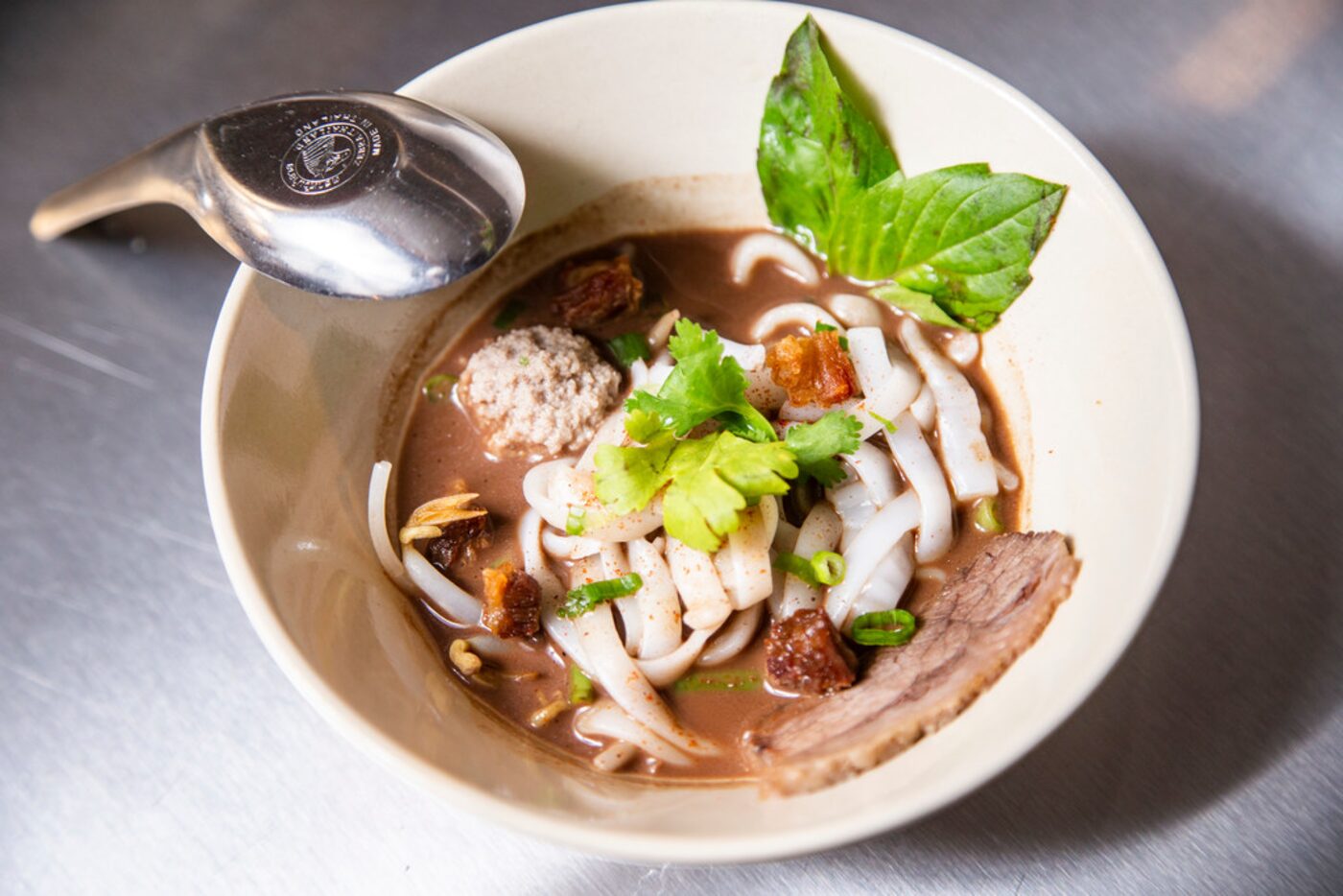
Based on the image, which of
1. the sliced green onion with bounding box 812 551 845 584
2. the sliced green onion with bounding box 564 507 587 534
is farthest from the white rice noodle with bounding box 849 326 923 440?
the sliced green onion with bounding box 564 507 587 534

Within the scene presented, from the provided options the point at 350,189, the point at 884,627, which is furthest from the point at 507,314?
the point at 884,627

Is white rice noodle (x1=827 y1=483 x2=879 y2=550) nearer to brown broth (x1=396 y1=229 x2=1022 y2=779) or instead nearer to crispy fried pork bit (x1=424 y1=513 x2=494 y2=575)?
brown broth (x1=396 y1=229 x2=1022 y2=779)

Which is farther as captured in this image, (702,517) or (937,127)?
(937,127)

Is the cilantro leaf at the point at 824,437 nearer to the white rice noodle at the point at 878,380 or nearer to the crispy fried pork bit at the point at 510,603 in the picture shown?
the white rice noodle at the point at 878,380

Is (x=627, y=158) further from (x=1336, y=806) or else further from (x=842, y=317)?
(x=1336, y=806)

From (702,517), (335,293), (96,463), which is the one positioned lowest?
(96,463)

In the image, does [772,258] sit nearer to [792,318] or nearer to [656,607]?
[792,318]

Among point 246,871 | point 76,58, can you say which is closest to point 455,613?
point 246,871
